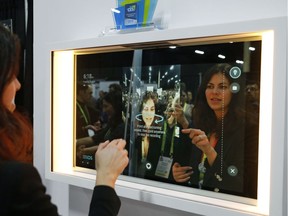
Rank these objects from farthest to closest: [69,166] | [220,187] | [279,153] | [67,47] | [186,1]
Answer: [69,166] < [67,47] < [186,1] < [220,187] < [279,153]

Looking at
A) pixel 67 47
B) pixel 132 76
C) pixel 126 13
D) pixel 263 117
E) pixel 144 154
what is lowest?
pixel 144 154

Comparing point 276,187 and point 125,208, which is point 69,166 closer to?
point 125,208

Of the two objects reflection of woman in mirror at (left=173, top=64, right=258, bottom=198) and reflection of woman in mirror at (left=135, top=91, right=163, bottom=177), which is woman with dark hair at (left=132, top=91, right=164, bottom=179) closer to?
reflection of woman in mirror at (left=135, top=91, right=163, bottom=177)

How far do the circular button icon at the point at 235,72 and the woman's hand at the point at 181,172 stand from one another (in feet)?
1.11

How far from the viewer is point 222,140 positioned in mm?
1097

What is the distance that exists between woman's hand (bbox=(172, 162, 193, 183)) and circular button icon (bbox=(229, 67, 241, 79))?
1.11ft

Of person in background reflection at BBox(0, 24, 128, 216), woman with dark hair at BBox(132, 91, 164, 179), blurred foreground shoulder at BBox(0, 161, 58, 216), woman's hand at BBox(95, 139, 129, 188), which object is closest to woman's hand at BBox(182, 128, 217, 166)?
woman with dark hair at BBox(132, 91, 164, 179)

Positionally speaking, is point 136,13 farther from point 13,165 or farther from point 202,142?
point 13,165

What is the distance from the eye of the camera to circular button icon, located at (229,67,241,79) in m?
1.06

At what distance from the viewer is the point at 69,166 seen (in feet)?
4.94

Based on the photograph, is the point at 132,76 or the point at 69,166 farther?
the point at 69,166

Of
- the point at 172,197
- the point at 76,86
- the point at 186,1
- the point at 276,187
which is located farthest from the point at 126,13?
the point at 276,187

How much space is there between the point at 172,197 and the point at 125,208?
0.40 m

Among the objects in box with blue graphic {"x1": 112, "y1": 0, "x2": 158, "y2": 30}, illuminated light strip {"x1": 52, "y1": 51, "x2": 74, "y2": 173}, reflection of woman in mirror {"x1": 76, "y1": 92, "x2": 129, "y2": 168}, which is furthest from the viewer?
illuminated light strip {"x1": 52, "y1": 51, "x2": 74, "y2": 173}
